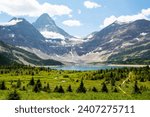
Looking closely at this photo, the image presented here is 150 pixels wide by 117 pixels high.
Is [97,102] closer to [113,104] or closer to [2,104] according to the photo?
[113,104]

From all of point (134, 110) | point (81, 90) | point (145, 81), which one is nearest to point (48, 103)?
point (134, 110)

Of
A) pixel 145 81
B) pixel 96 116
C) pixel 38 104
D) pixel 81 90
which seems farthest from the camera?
pixel 145 81

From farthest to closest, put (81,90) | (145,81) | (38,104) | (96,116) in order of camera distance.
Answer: (145,81) < (81,90) < (38,104) < (96,116)

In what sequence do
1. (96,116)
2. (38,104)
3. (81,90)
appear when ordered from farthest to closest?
1. (81,90)
2. (38,104)
3. (96,116)

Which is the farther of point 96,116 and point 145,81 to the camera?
point 145,81

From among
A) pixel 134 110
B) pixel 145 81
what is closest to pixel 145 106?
pixel 134 110

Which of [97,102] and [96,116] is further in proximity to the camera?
[97,102]

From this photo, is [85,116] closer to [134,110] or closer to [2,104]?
[134,110]

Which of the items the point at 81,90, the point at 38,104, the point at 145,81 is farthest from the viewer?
the point at 145,81
